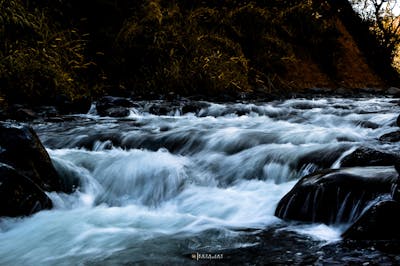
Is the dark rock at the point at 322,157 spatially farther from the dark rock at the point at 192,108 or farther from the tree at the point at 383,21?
the tree at the point at 383,21

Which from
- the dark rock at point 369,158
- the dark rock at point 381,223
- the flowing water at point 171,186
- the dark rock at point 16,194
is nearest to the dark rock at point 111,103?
the flowing water at point 171,186

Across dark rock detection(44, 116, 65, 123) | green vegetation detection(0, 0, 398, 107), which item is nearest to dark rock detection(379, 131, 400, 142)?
dark rock detection(44, 116, 65, 123)

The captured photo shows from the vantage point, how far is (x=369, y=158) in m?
3.27

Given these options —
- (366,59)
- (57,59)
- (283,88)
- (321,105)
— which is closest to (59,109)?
(57,59)

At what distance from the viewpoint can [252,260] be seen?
2.28 m

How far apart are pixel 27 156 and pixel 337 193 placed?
7.01 ft

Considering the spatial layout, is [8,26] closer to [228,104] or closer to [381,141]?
[228,104]

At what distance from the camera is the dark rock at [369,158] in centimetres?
317

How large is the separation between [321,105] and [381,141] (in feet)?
12.4

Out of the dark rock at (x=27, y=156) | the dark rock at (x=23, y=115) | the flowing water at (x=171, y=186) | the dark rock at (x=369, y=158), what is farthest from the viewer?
the dark rock at (x=23, y=115)

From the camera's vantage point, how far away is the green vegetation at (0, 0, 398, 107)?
25.5 feet

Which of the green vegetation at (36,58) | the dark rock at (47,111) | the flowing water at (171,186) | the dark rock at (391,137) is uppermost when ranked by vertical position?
the green vegetation at (36,58)

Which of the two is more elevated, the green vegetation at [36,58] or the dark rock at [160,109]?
the green vegetation at [36,58]

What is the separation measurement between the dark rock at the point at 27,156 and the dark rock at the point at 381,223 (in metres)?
2.18
